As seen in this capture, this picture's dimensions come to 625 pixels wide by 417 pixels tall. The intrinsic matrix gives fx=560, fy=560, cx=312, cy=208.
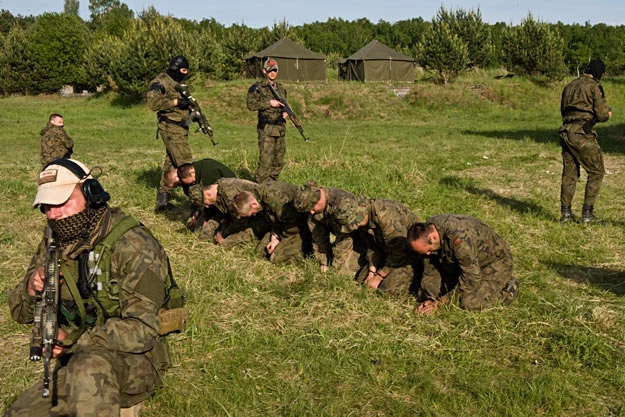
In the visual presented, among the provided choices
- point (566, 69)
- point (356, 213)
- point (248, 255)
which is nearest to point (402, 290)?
point (356, 213)

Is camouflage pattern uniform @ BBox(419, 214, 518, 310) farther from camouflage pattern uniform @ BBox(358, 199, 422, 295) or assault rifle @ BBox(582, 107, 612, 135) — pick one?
assault rifle @ BBox(582, 107, 612, 135)

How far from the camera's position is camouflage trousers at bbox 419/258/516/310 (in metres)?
4.96

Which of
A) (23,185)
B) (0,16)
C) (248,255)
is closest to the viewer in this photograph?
(248,255)

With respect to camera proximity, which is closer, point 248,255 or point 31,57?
point 248,255

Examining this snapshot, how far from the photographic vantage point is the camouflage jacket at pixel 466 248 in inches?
191

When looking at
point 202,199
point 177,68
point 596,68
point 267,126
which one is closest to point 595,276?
point 596,68

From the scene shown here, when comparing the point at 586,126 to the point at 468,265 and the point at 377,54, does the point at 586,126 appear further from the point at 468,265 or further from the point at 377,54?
the point at 377,54

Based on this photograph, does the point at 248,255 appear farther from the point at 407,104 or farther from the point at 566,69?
the point at 566,69

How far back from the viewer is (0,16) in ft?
287

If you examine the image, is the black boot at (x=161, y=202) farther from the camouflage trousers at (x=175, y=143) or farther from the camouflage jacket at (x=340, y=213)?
the camouflage jacket at (x=340, y=213)

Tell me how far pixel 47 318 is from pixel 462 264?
3374mm

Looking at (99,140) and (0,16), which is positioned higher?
(0,16)

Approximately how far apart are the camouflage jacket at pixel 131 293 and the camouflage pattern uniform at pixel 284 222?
3.37 m

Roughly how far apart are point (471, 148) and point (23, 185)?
10.4m
